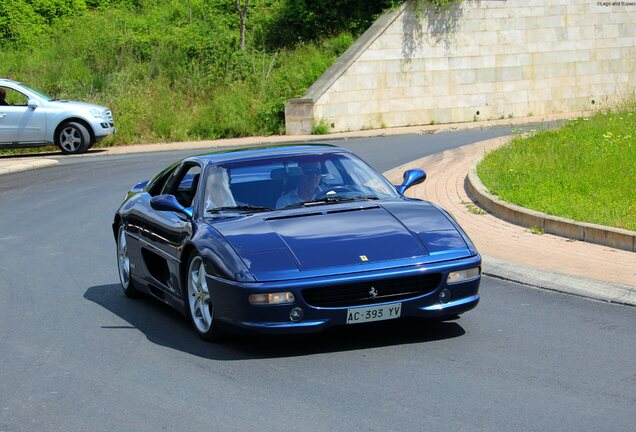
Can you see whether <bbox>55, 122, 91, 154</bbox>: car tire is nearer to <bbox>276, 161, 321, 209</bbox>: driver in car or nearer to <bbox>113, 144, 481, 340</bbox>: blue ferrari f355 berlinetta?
<bbox>113, 144, 481, 340</bbox>: blue ferrari f355 berlinetta

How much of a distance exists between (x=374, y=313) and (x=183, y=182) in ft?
9.43

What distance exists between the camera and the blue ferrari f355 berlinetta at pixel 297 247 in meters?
8.19

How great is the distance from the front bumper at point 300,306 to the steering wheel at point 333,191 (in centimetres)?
140

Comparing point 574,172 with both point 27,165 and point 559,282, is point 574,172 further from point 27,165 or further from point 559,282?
point 27,165

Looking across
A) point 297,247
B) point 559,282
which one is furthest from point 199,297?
point 559,282

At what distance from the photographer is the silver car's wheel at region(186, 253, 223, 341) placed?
344 inches

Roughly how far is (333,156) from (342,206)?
830mm

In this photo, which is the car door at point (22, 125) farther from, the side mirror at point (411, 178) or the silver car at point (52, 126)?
the side mirror at point (411, 178)

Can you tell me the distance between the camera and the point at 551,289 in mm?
10656

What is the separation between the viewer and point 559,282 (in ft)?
35.6

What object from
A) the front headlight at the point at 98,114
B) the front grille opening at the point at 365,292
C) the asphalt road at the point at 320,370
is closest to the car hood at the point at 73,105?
the front headlight at the point at 98,114

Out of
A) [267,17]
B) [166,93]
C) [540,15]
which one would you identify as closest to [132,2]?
[267,17]

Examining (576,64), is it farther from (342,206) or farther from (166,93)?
(342,206)

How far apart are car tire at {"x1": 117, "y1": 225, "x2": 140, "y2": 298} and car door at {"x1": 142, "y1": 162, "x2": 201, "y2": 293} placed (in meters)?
0.68
